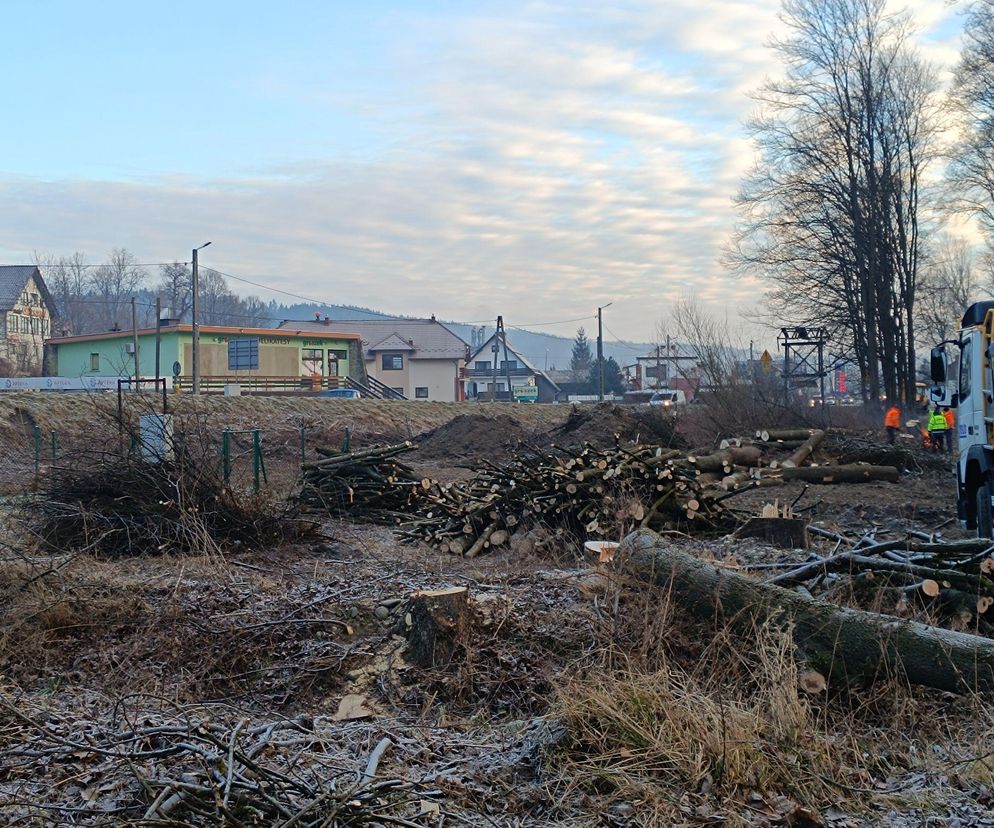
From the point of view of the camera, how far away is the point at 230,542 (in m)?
10.5

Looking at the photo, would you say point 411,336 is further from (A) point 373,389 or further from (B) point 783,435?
(B) point 783,435

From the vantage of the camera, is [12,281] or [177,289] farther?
[177,289]

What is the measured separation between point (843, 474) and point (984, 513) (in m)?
9.24

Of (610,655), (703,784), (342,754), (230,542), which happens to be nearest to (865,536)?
(610,655)

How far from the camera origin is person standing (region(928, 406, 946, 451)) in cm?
2228

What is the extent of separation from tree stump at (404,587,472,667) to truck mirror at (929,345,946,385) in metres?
7.67

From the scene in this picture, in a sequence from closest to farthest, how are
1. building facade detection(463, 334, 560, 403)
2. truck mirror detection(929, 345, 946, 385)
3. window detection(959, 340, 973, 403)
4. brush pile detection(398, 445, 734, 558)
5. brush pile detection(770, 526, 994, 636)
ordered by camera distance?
brush pile detection(770, 526, 994, 636)
brush pile detection(398, 445, 734, 558)
window detection(959, 340, 973, 403)
truck mirror detection(929, 345, 946, 385)
building facade detection(463, 334, 560, 403)

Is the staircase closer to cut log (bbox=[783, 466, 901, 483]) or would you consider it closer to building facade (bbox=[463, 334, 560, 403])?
building facade (bbox=[463, 334, 560, 403])

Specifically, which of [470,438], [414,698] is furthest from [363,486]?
[470,438]

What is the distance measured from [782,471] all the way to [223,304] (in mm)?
115859

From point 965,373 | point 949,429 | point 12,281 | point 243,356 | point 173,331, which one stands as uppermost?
point 12,281

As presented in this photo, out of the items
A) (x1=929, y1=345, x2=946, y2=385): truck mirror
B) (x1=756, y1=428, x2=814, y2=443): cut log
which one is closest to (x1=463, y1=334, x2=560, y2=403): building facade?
(x1=756, y1=428, x2=814, y2=443): cut log

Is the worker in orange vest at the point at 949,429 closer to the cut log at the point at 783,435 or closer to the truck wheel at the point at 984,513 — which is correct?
the cut log at the point at 783,435

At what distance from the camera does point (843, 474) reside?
1961cm
